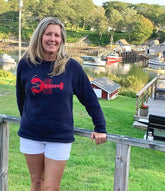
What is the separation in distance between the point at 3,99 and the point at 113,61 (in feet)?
133

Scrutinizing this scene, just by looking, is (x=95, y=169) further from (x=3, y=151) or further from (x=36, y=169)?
(x=36, y=169)

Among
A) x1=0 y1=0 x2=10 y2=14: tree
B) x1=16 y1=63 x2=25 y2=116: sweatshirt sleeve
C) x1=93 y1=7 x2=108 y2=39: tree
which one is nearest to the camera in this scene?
x1=16 y1=63 x2=25 y2=116: sweatshirt sleeve

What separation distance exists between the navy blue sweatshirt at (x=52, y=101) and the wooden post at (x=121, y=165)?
165 mm

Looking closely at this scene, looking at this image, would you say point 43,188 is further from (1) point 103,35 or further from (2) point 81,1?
(2) point 81,1

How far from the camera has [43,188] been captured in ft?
6.49

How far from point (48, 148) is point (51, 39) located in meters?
0.70

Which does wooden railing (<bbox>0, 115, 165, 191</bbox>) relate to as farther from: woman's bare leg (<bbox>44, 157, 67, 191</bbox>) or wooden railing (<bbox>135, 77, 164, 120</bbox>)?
wooden railing (<bbox>135, 77, 164, 120</bbox>)

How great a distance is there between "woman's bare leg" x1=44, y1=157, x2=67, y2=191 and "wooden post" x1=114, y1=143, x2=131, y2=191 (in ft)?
1.15

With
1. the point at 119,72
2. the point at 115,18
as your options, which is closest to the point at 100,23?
the point at 115,18

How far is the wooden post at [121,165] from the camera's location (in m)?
1.82

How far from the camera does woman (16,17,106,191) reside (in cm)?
181

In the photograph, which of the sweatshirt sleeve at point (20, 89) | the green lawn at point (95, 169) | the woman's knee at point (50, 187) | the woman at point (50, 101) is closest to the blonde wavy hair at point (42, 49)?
the woman at point (50, 101)

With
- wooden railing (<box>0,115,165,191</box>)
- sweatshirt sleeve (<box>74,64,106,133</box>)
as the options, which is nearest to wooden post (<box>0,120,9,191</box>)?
wooden railing (<box>0,115,165,191</box>)

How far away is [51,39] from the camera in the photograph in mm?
1852
